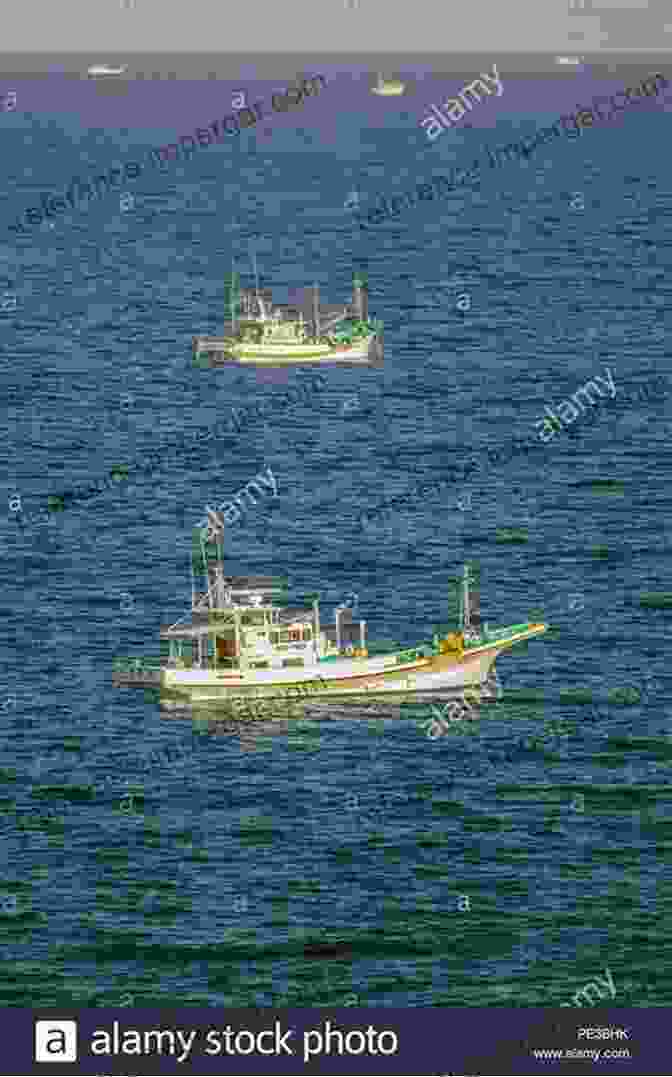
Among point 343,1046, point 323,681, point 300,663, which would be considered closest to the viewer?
point 343,1046

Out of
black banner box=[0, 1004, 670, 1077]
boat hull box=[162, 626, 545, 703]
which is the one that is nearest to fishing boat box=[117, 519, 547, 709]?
boat hull box=[162, 626, 545, 703]

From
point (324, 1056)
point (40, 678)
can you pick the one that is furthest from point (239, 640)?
point (324, 1056)

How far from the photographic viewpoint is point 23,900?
145750 millimetres

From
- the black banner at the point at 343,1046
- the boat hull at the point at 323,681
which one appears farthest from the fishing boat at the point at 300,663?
the black banner at the point at 343,1046

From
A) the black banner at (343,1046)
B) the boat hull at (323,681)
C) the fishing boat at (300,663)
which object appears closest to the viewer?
the black banner at (343,1046)

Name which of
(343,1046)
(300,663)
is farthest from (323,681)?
(343,1046)

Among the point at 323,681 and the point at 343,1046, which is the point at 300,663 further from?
the point at 343,1046

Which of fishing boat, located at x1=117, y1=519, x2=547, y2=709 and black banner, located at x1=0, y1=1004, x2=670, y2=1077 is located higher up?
fishing boat, located at x1=117, y1=519, x2=547, y2=709

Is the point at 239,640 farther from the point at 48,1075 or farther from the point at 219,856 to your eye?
the point at 48,1075

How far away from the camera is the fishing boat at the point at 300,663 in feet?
565

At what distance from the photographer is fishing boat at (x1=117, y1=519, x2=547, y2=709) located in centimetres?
17212

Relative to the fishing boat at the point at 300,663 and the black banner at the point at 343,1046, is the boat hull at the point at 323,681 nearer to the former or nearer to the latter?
the fishing boat at the point at 300,663

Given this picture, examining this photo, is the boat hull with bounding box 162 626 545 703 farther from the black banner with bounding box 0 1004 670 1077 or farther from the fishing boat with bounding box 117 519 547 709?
the black banner with bounding box 0 1004 670 1077

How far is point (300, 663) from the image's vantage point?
17238cm
